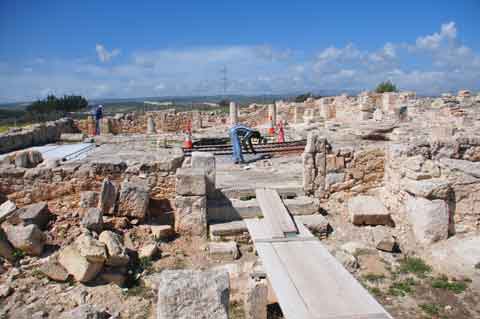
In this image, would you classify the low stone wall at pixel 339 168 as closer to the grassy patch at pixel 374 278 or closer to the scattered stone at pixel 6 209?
the grassy patch at pixel 374 278

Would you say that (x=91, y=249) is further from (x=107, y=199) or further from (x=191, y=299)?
(x=191, y=299)

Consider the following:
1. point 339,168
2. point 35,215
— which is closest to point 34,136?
point 35,215

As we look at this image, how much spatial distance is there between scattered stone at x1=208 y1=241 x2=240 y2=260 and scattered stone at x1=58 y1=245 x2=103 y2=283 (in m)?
1.79

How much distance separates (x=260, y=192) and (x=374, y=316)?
408 centimetres

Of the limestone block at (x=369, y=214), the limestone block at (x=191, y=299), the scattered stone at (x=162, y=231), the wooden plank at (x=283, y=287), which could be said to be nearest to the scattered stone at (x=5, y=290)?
the scattered stone at (x=162, y=231)

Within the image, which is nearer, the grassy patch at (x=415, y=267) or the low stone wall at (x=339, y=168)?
the grassy patch at (x=415, y=267)

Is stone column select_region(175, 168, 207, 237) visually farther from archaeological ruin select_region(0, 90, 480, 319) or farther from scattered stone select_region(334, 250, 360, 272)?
scattered stone select_region(334, 250, 360, 272)

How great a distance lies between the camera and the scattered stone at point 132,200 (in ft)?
21.8

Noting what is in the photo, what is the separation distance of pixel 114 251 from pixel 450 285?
490 centimetres

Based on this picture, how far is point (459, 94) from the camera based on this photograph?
2191 cm

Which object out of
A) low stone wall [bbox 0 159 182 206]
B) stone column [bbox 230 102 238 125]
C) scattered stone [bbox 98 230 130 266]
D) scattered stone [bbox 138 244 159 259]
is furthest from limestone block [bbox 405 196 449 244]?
stone column [bbox 230 102 238 125]

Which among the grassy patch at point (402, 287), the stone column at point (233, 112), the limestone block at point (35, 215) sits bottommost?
the grassy patch at point (402, 287)

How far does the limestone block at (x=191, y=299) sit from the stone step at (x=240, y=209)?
3.96m

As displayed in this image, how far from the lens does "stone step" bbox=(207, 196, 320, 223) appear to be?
706cm
